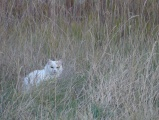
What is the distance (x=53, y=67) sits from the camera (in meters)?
5.05

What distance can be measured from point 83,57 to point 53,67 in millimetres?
337

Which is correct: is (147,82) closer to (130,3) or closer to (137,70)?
(137,70)

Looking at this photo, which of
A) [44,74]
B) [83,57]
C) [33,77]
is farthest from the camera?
[83,57]

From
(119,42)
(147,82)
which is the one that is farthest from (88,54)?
(147,82)

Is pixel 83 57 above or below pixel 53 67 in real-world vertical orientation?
above

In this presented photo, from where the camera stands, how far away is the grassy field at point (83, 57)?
411 cm

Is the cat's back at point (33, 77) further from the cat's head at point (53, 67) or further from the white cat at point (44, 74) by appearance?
the cat's head at point (53, 67)

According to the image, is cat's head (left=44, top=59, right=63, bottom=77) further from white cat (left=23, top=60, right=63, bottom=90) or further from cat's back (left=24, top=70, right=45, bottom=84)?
cat's back (left=24, top=70, right=45, bottom=84)

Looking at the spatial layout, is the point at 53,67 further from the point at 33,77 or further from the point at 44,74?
the point at 33,77

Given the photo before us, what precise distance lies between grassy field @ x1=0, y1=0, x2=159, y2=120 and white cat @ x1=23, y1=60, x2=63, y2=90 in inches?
3.2

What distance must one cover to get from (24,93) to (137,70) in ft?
3.72

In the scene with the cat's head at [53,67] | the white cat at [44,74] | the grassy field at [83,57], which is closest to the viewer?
the grassy field at [83,57]

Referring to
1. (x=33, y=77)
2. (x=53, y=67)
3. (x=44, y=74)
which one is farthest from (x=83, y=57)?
(x=33, y=77)

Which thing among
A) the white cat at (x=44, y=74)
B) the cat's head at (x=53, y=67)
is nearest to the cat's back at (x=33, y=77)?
the white cat at (x=44, y=74)
